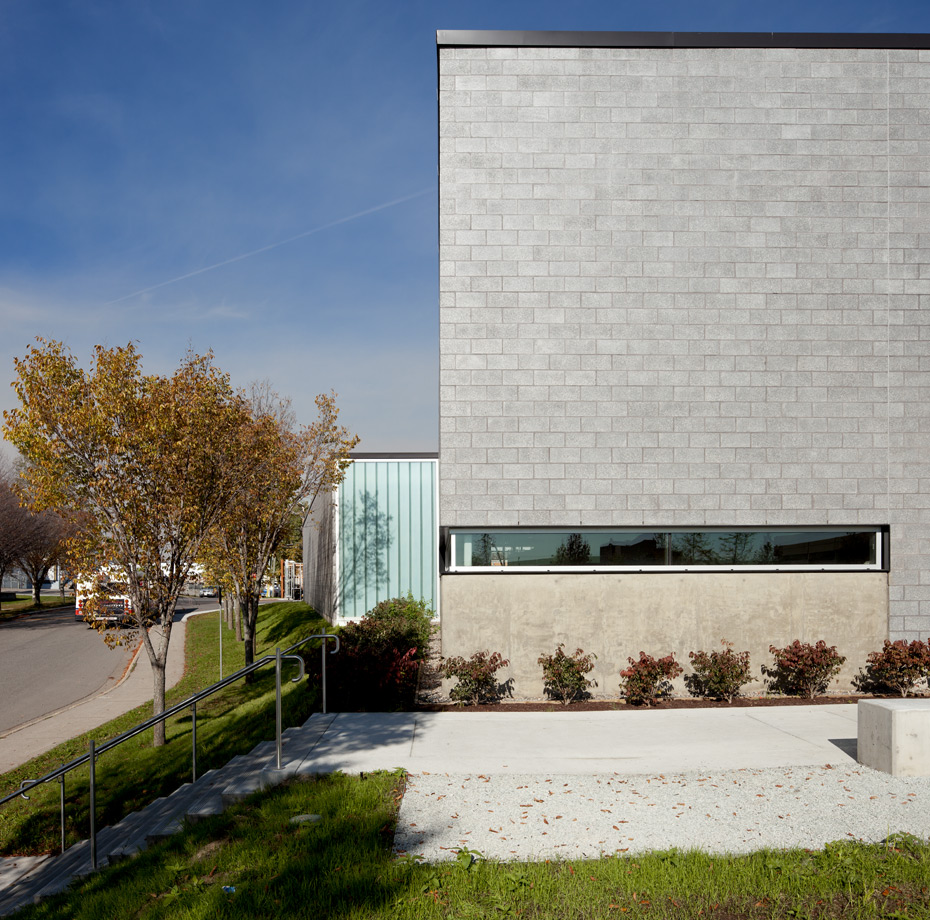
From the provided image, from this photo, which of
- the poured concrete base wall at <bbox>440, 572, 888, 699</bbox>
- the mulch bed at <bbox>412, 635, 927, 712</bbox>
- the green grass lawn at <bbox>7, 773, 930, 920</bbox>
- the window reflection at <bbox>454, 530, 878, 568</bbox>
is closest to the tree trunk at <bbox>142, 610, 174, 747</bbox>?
the mulch bed at <bbox>412, 635, 927, 712</bbox>

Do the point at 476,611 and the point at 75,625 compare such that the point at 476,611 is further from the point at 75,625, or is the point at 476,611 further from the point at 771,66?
the point at 75,625

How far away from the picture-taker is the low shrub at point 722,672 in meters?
9.96

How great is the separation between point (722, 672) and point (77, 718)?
37.0ft

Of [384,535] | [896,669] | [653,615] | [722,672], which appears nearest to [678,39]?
[653,615]

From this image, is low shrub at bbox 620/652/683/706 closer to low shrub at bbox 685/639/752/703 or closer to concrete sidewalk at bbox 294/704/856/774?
low shrub at bbox 685/639/752/703

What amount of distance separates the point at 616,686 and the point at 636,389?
13.5ft

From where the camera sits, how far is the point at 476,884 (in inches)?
179

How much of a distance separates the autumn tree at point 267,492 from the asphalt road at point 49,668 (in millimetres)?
4054

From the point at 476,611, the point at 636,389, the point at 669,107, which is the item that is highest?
the point at 669,107

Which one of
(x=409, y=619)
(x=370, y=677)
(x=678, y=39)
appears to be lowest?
(x=409, y=619)

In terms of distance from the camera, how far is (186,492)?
1142cm

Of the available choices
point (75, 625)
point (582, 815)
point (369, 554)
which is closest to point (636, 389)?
point (582, 815)

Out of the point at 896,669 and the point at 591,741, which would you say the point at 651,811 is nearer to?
the point at 591,741

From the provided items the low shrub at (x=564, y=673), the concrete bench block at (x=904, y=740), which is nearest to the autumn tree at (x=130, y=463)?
the low shrub at (x=564, y=673)
